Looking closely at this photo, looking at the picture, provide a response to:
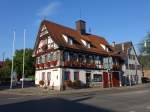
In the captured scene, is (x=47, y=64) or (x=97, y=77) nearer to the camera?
(x=47, y=64)

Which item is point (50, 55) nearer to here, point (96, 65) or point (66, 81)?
point (66, 81)

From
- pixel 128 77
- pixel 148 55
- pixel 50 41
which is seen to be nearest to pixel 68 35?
pixel 50 41

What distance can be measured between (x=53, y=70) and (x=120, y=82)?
16608 millimetres

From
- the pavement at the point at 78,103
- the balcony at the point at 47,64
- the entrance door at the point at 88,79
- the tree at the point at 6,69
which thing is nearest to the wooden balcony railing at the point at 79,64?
the entrance door at the point at 88,79

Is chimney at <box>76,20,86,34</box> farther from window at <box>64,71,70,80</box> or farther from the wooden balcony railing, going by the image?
window at <box>64,71,70,80</box>

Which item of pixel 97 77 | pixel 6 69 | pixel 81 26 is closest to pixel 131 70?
pixel 97 77

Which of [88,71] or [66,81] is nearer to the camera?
[66,81]

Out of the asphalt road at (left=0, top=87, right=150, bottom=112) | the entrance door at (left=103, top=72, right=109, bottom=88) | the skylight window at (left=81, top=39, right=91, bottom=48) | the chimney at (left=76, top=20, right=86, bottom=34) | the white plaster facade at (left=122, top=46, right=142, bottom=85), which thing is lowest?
the asphalt road at (left=0, top=87, right=150, bottom=112)

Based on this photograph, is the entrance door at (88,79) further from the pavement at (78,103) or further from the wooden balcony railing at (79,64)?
the pavement at (78,103)

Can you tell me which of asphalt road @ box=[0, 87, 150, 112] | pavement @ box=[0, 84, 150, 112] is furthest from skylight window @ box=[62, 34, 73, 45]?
asphalt road @ box=[0, 87, 150, 112]

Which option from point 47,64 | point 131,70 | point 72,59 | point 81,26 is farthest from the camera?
point 131,70

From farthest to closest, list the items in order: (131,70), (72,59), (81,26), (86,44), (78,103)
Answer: (131,70) → (81,26) → (86,44) → (72,59) → (78,103)

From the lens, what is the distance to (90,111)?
14586 mm

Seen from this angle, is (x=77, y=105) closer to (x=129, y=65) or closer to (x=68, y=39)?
(x=68, y=39)
